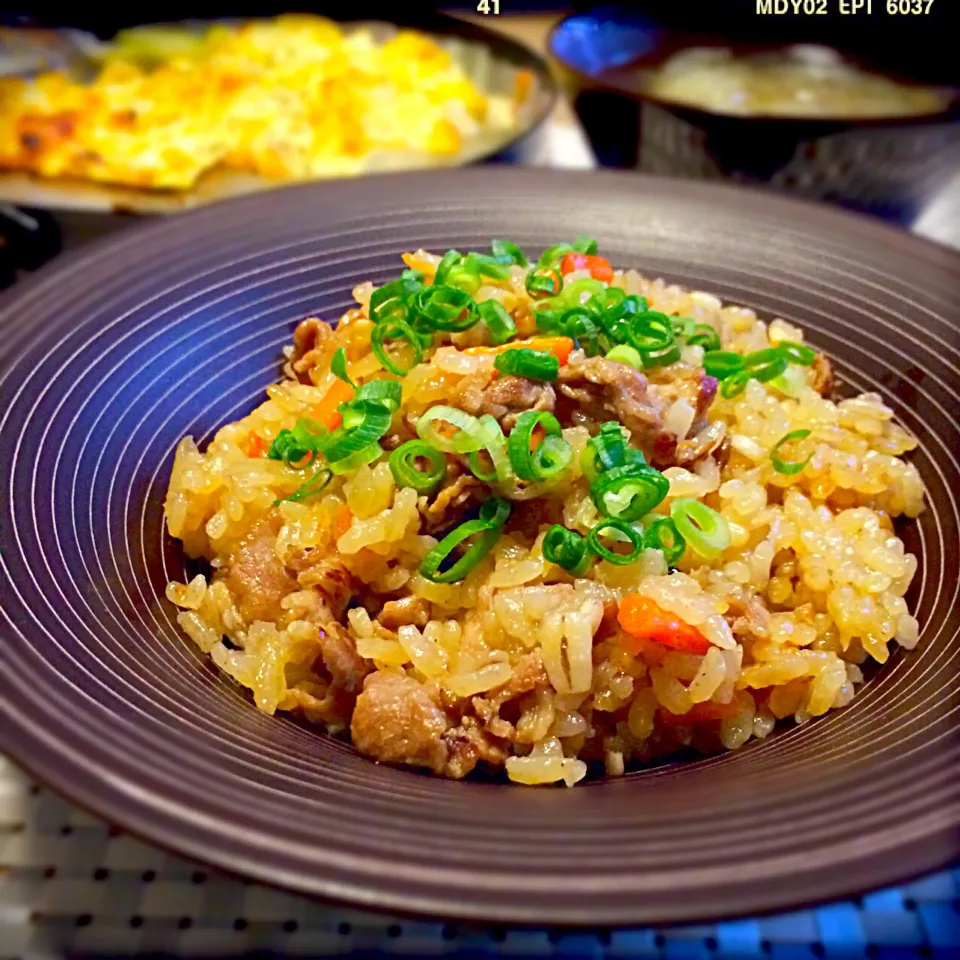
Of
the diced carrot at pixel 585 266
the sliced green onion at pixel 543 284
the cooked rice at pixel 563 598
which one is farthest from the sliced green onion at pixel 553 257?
the cooked rice at pixel 563 598

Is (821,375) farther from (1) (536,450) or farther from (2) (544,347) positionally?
(1) (536,450)

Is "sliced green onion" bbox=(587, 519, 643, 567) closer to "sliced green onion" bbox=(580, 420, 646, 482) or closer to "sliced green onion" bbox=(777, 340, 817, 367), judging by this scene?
"sliced green onion" bbox=(580, 420, 646, 482)

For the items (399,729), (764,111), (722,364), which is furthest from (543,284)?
(764,111)

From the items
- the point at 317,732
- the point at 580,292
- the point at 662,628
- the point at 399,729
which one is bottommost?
the point at 317,732

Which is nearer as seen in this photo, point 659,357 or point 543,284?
point 659,357

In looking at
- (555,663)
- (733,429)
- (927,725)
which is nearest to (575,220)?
(733,429)

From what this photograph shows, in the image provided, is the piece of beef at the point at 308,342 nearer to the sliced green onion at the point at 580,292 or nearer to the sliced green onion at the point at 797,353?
the sliced green onion at the point at 580,292

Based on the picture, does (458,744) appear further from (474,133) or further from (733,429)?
(474,133)
